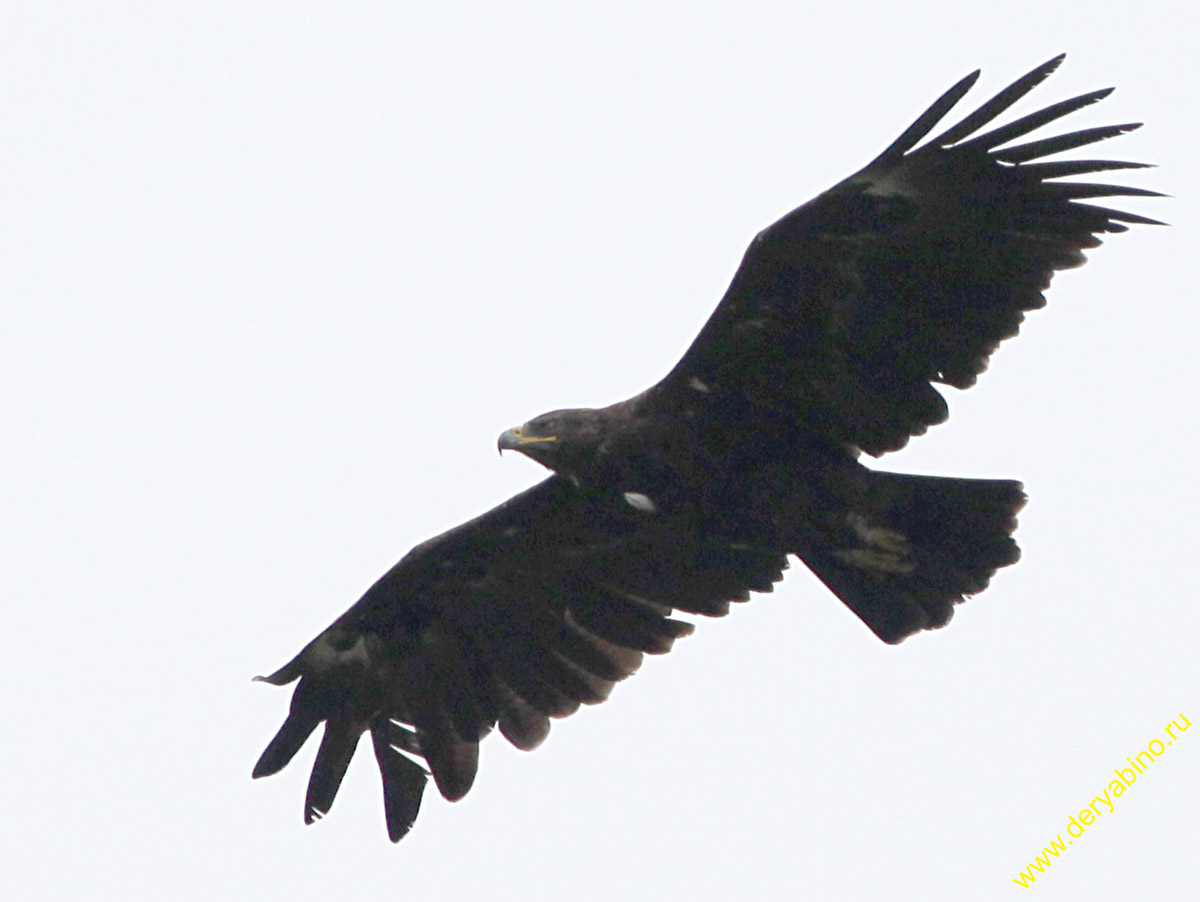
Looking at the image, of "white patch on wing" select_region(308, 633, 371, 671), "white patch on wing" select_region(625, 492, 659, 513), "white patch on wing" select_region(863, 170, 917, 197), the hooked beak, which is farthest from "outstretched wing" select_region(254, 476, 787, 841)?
"white patch on wing" select_region(863, 170, 917, 197)

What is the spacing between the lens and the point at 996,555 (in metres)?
11.9

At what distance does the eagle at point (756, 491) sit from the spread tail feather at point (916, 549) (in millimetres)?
13

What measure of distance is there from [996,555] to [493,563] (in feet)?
10.1

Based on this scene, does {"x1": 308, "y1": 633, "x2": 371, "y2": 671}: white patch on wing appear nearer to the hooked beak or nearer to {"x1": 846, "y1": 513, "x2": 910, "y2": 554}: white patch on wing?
the hooked beak

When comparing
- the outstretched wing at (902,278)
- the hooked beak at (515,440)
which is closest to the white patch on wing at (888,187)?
the outstretched wing at (902,278)

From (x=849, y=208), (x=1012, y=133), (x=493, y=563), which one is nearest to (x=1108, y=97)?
(x=1012, y=133)

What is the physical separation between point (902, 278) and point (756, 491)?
1.53 meters

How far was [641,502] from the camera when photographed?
39.6 feet

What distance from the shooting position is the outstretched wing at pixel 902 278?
1077cm

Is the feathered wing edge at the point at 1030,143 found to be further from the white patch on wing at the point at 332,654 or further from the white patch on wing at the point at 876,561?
the white patch on wing at the point at 332,654

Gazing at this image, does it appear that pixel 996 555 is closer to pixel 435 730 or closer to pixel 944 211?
pixel 944 211

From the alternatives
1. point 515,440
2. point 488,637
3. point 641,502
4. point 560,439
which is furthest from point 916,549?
point 488,637

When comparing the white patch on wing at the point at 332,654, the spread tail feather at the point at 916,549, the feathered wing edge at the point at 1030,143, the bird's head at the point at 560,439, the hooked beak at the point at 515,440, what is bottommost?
the spread tail feather at the point at 916,549

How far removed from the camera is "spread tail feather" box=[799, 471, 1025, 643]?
11758mm
